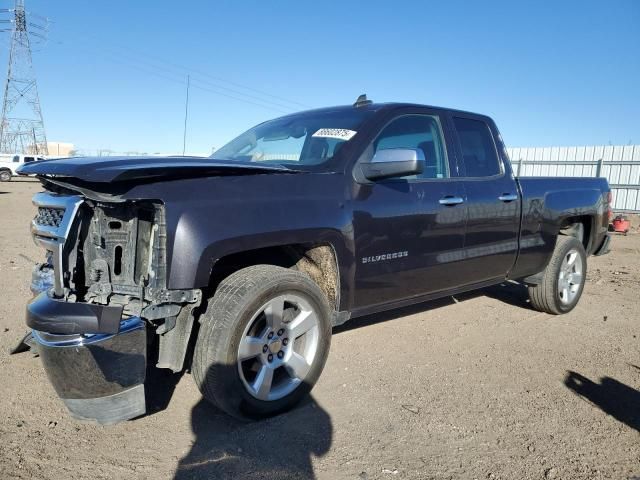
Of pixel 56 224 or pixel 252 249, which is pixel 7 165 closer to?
pixel 56 224

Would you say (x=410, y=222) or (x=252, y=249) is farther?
(x=410, y=222)

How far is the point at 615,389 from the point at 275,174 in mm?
2792

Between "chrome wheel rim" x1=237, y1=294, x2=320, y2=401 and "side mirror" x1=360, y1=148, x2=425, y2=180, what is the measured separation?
3.16ft

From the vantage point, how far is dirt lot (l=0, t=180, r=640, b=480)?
2359mm

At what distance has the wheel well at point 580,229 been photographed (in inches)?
209

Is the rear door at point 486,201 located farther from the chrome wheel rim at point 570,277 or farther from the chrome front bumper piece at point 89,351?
the chrome front bumper piece at point 89,351

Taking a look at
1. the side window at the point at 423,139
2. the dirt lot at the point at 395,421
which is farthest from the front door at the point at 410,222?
the dirt lot at the point at 395,421

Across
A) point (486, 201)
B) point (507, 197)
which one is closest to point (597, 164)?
point (507, 197)

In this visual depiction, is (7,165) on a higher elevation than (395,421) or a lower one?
higher

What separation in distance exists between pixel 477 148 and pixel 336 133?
Answer: 1530 millimetres

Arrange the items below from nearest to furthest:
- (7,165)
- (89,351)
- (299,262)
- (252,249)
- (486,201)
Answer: (89,351)
(252,249)
(299,262)
(486,201)
(7,165)

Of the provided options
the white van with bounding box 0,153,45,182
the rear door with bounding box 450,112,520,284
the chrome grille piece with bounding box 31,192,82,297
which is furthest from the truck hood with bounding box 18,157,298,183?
the white van with bounding box 0,153,45,182

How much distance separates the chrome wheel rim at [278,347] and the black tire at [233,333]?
0.04 metres

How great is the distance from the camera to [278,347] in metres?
2.82
